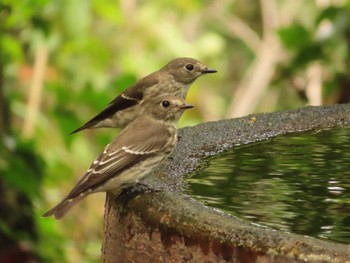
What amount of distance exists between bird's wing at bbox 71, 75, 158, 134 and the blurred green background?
0.39 ft

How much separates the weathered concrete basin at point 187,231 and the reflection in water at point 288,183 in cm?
10

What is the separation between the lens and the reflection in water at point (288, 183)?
9.95 ft

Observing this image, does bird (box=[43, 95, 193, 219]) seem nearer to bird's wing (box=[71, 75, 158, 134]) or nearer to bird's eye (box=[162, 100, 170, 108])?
bird's eye (box=[162, 100, 170, 108])

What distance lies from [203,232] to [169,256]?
0.13m

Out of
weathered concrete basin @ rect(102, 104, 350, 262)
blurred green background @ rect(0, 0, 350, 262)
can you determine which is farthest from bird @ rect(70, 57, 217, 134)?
weathered concrete basin @ rect(102, 104, 350, 262)

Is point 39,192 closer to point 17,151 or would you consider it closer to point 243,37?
point 17,151

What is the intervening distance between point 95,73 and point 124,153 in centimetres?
428

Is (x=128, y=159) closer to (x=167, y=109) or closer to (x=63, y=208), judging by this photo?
(x=63, y=208)

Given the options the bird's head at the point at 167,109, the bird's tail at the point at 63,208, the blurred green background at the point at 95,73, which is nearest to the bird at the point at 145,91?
the blurred green background at the point at 95,73

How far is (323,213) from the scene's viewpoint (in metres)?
3.15

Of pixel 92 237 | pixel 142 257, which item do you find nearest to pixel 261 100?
pixel 92 237

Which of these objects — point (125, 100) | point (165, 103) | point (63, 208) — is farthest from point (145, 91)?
point (63, 208)

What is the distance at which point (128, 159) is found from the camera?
384 cm

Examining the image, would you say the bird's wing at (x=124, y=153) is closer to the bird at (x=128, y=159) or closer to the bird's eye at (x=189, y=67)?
the bird at (x=128, y=159)
